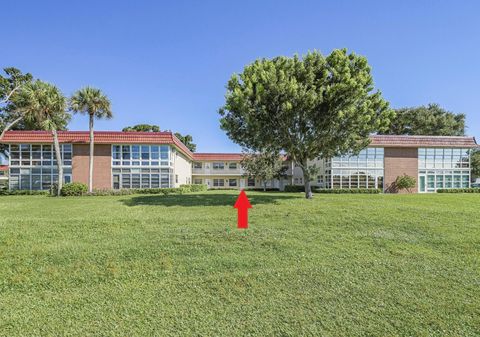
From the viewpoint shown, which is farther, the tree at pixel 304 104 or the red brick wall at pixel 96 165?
the red brick wall at pixel 96 165

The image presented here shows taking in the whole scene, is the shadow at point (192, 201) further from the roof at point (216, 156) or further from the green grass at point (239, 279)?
the roof at point (216, 156)

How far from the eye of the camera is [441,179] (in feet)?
99.7

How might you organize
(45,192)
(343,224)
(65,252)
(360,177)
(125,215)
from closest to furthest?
(65,252) < (343,224) < (125,215) < (45,192) < (360,177)

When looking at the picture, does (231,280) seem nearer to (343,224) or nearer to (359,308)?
(359,308)

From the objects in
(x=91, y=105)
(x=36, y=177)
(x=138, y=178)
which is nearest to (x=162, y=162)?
(x=138, y=178)

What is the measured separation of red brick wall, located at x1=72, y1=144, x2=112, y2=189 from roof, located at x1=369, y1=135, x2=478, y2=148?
27349 millimetres

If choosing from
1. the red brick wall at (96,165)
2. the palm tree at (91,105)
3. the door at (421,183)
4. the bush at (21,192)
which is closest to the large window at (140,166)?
the red brick wall at (96,165)

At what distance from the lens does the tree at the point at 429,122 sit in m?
42.6

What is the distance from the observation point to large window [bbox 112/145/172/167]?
26953 millimetres

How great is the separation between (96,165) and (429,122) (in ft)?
153

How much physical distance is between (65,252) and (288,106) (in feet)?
33.2

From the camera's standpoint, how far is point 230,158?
43.5m

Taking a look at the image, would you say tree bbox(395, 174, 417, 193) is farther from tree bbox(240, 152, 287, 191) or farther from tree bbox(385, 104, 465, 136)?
tree bbox(385, 104, 465, 136)

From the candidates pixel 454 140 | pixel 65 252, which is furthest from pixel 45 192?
pixel 454 140
